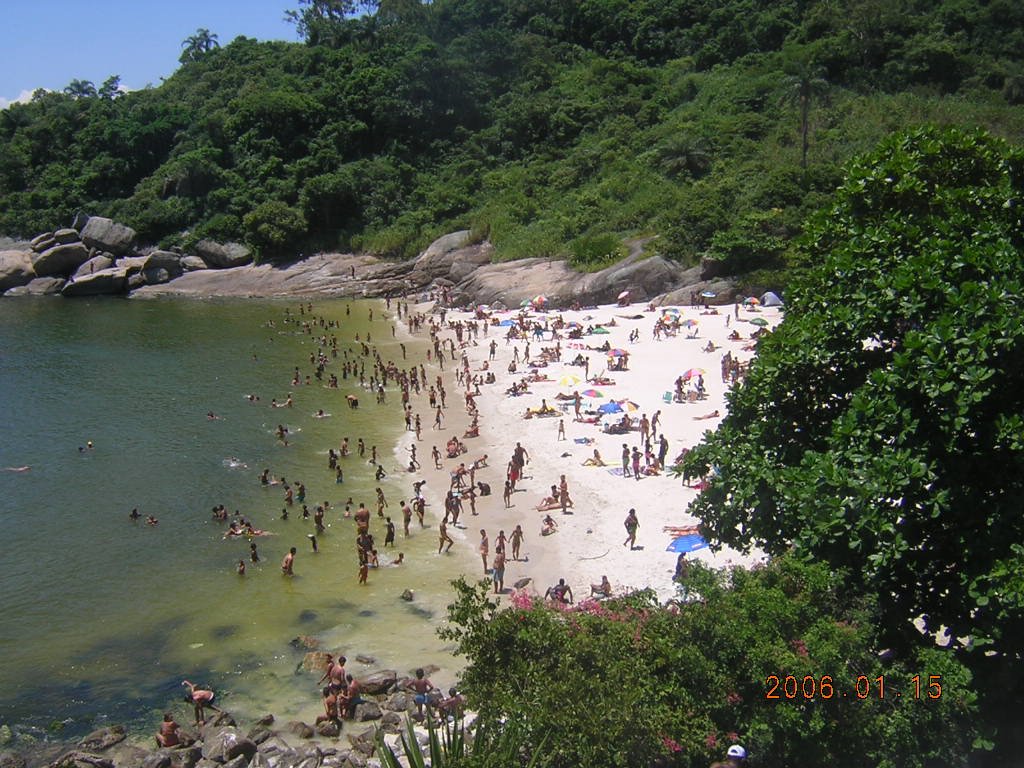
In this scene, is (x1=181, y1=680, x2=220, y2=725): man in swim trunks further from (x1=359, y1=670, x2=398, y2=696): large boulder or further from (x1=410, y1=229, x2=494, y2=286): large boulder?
(x1=410, y1=229, x2=494, y2=286): large boulder

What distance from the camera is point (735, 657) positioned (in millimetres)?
9758

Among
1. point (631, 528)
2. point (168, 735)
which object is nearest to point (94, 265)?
point (631, 528)

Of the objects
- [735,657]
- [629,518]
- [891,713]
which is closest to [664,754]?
[735,657]

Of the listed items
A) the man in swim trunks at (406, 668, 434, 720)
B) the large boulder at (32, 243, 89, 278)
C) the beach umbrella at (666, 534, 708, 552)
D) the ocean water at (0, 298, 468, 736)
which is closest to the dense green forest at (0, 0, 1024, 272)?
the large boulder at (32, 243, 89, 278)

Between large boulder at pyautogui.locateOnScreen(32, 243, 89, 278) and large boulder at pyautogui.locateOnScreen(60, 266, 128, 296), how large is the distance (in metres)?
2.91

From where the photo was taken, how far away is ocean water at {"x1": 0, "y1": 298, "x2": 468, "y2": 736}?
17.4 m

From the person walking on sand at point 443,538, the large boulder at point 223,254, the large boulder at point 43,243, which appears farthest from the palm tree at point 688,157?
the large boulder at point 43,243

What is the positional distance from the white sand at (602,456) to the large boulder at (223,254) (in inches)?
1222

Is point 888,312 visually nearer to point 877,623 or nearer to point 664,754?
point 877,623

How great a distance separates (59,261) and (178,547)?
52798 mm

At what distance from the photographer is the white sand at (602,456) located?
66.7ft

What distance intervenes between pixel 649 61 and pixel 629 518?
2708 inches

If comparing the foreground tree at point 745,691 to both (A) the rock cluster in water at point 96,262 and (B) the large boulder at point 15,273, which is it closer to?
(A) the rock cluster in water at point 96,262

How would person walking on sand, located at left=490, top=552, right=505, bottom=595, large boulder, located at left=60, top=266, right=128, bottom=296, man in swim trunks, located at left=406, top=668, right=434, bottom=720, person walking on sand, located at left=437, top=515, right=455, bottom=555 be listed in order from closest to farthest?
man in swim trunks, located at left=406, top=668, right=434, bottom=720, person walking on sand, located at left=490, top=552, right=505, bottom=595, person walking on sand, located at left=437, top=515, right=455, bottom=555, large boulder, located at left=60, top=266, right=128, bottom=296
